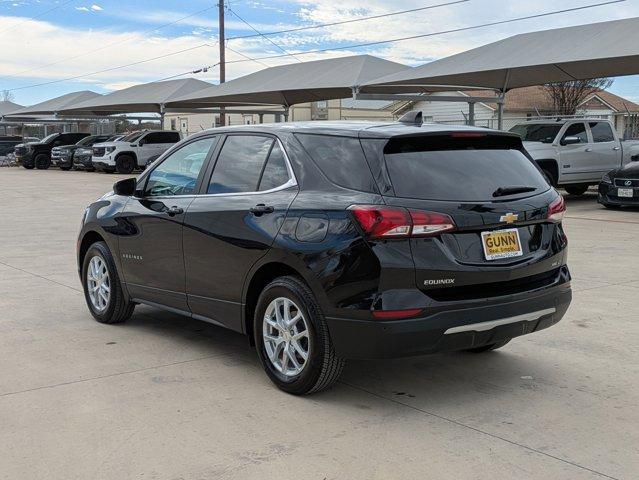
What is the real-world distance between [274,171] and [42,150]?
38.6 m

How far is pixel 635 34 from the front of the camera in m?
16.9

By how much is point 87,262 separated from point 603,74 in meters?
18.4

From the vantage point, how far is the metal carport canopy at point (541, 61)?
1733 centimetres

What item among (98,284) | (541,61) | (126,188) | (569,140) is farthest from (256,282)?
(541,61)

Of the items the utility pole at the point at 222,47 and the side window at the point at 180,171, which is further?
the utility pole at the point at 222,47

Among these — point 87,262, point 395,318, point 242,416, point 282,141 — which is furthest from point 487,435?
point 87,262

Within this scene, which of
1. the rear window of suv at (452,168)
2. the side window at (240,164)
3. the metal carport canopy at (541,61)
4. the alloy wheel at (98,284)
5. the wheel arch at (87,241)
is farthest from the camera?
the metal carport canopy at (541,61)

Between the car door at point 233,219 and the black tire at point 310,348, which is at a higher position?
the car door at point 233,219

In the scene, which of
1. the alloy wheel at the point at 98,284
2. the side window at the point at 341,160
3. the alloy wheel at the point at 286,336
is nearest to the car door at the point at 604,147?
the alloy wheel at the point at 98,284

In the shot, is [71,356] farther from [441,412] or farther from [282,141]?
[441,412]

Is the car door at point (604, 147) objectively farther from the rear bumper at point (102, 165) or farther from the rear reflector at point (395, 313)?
the rear bumper at point (102, 165)

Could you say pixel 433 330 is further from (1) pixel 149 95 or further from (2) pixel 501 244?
(1) pixel 149 95

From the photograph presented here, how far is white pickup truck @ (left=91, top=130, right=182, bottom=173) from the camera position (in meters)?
32.0

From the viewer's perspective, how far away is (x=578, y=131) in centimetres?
1812
